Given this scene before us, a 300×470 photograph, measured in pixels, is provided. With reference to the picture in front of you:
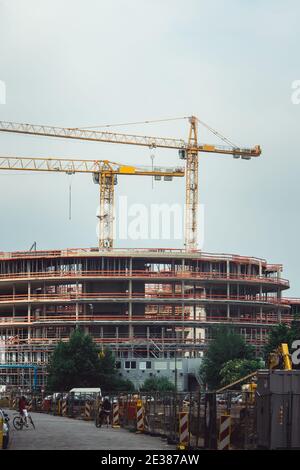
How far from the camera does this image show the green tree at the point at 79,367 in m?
Answer: 128

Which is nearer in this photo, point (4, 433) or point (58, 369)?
point (4, 433)

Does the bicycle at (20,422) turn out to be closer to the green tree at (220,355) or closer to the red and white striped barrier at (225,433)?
the red and white striped barrier at (225,433)

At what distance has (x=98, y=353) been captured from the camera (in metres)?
132

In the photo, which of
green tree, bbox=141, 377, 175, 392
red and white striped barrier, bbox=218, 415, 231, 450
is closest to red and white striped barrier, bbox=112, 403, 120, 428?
red and white striped barrier, bbox=218, 415, 231, 450

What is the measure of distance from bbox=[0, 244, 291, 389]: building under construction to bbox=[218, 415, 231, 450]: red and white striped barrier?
108m

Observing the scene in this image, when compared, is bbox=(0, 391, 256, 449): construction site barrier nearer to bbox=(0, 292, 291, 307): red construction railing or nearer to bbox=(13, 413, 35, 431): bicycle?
bbox=(13, 413, 35, 431): bicycle

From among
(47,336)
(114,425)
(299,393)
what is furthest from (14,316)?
(299,393)

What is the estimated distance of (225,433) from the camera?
4009cm

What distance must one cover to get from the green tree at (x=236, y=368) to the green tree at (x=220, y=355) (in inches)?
80.9

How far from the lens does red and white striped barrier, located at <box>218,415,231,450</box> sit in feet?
131

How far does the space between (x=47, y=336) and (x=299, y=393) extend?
121259mm

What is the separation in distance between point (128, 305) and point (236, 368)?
104 feet
